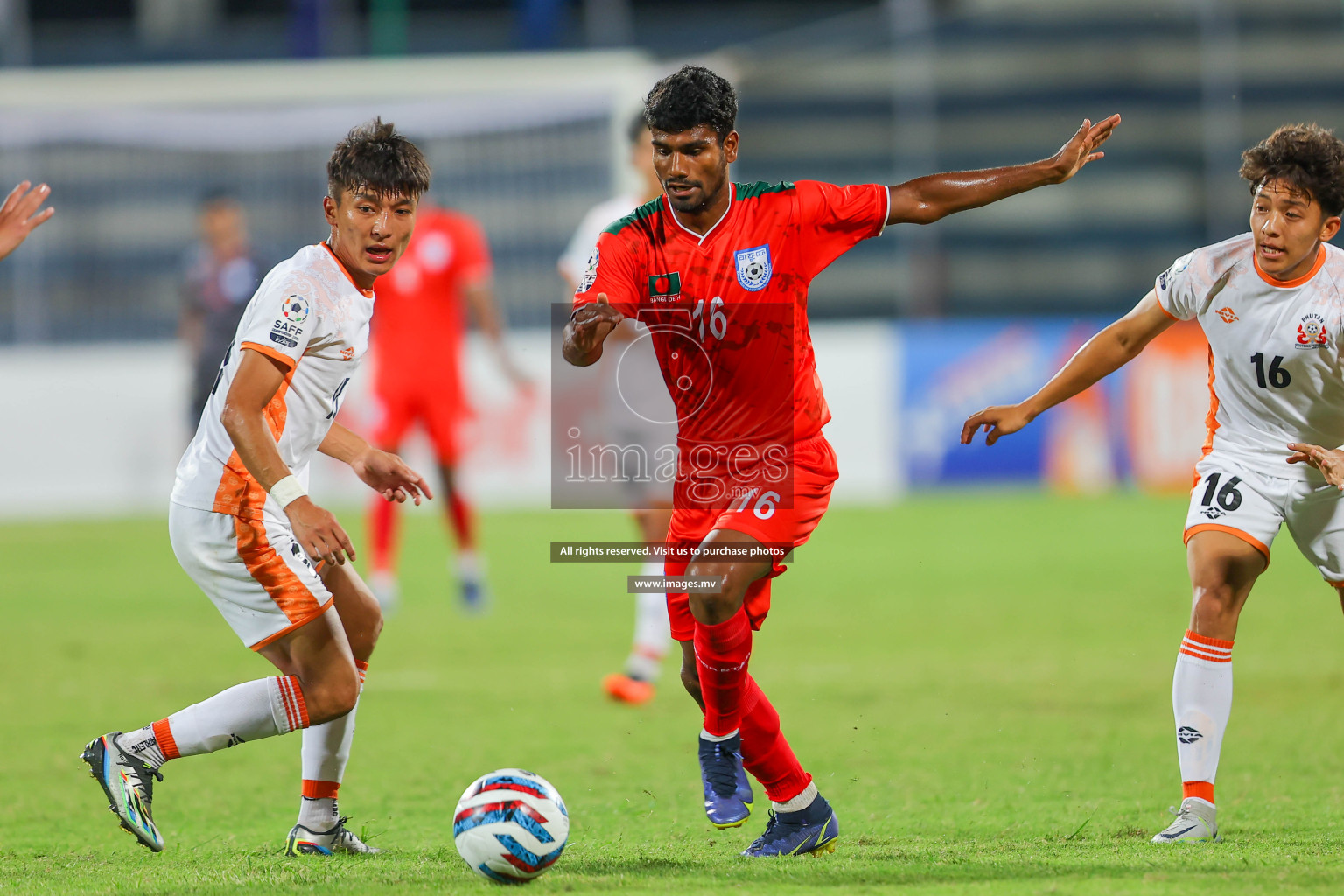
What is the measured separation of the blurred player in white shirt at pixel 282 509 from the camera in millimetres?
4270

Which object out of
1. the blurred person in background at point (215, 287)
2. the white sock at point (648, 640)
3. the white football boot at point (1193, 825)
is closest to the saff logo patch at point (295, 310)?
the white football boot at point (1193, 825)

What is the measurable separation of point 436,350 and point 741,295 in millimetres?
6503

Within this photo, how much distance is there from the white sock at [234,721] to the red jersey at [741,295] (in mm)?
1389

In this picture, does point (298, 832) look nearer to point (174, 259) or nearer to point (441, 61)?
point (174, 259)

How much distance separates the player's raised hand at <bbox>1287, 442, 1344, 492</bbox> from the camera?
14.1ft

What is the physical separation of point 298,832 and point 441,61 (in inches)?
658

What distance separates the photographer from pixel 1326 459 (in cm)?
431

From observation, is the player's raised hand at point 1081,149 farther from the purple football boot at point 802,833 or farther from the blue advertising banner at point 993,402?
the blue advertising banner at point 993,402

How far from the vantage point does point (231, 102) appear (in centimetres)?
1986

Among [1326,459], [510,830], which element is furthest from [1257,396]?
[510,830]

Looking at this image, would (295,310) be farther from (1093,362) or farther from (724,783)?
(1093,362)

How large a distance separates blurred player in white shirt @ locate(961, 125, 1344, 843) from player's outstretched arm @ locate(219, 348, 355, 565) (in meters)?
1.98

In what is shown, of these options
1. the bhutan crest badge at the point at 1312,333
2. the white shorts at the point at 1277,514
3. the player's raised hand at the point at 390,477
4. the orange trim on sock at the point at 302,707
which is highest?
the bhutan crest badge at the point at 1312,333

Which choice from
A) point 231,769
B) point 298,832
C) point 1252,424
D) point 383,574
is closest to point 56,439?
point 383,574
